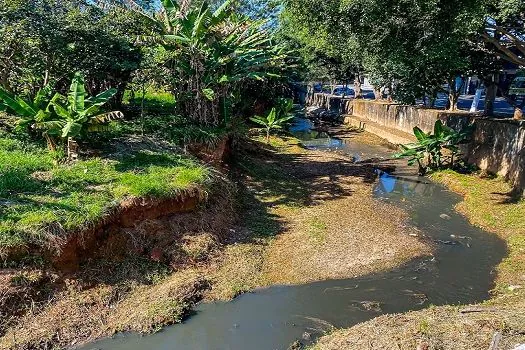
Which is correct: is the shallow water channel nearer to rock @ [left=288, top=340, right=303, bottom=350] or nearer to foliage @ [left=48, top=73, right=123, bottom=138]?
rock @ [left=288, top=340, right=303, bottom=350]

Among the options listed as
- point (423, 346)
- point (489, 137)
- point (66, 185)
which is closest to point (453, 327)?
point (423, 346)

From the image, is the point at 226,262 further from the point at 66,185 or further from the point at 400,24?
the point at 400,24

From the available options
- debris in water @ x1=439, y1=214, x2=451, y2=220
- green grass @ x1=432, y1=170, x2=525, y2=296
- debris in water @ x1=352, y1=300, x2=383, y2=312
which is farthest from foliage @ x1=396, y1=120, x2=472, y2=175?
debris in water @ x1=352, y1=300, x2=383, y2=312

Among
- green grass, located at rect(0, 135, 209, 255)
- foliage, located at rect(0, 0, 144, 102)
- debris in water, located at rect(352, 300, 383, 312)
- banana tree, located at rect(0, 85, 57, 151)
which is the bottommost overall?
debris in water, located at rect(352, 300, 383, 312)

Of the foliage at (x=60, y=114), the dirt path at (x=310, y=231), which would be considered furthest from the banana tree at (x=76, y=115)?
the dirt path at (x=310, y=231)

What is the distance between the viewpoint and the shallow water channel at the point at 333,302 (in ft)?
20.3

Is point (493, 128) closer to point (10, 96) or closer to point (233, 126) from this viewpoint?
point (233, 126)

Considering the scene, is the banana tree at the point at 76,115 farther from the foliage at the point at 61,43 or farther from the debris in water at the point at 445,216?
the debris in water at the point at 445,216

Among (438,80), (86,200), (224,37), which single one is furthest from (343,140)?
(86,200)

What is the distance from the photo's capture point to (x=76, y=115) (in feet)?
29.3

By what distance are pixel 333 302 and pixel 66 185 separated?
509cm

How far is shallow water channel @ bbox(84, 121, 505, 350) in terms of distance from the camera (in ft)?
20.3

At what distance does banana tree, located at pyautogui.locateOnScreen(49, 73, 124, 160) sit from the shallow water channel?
4.35 metres

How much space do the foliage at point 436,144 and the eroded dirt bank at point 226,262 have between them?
3.03 meters
